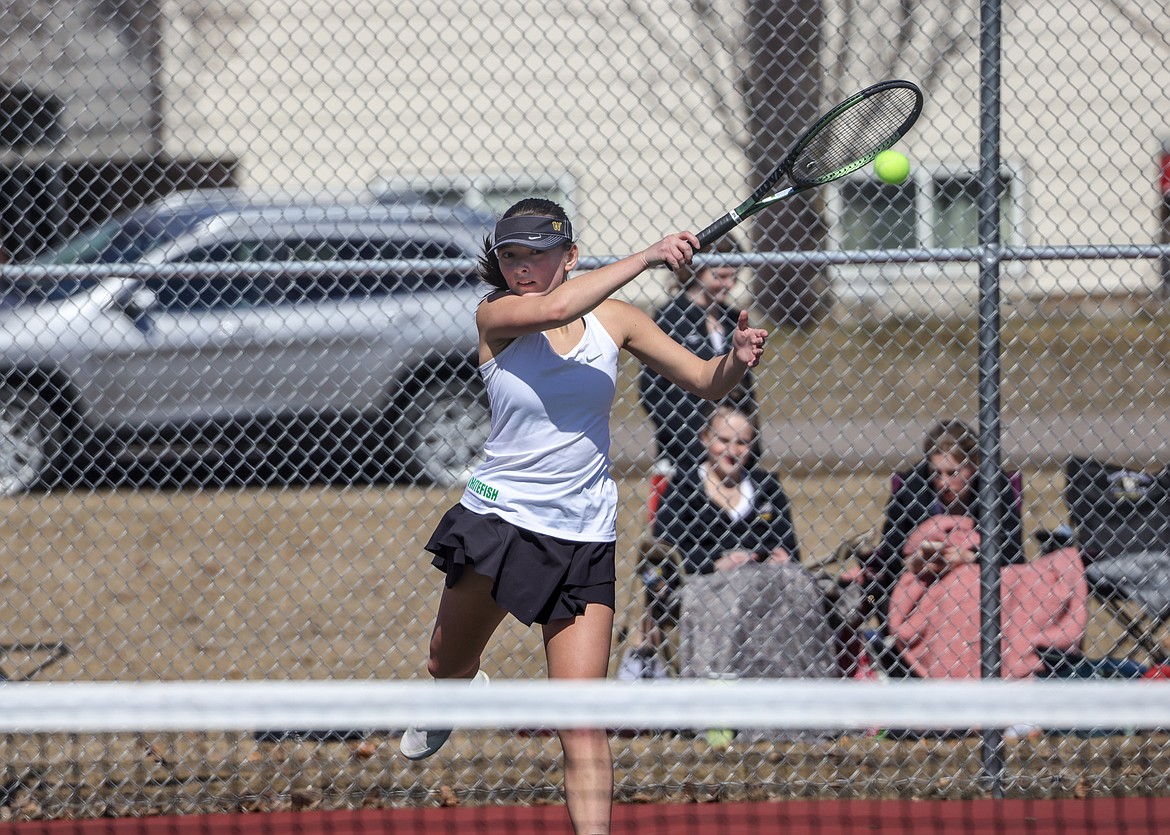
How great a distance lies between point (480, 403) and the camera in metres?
6.40

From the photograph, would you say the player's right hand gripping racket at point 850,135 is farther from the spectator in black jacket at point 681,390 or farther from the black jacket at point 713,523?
the black jacket at point 713,523

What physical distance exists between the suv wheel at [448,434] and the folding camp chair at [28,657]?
178 cm

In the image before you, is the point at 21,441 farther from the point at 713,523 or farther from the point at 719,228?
the point at 719,228

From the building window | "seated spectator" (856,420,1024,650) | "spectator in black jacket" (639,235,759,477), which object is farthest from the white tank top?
the building window

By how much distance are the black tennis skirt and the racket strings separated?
1130 millimetres

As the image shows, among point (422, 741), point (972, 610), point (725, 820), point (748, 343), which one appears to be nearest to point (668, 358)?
point (748, 343)

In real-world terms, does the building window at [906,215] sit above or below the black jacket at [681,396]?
above

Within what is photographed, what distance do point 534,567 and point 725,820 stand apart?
1.32 meters

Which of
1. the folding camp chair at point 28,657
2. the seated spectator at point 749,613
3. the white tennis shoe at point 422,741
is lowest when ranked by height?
the folding camp chair at point 28,657

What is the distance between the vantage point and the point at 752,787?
13.2 ft

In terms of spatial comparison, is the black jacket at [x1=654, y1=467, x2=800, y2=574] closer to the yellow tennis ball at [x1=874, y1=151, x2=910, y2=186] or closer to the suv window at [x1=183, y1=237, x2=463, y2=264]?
the yellow tennis ball at [x1=874, y1=151, x2=910, y2=186]

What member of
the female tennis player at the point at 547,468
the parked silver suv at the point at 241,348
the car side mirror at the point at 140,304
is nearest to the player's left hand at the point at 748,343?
the female tennis player at the point at 547,468

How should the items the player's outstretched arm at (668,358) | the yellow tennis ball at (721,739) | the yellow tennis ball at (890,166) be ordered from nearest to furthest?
the player's outstretched arm at (668,358) < the yellow tennis ball at (890,166) < the yellow tennis ball at (721,739)

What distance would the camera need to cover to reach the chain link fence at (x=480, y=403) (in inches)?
168
